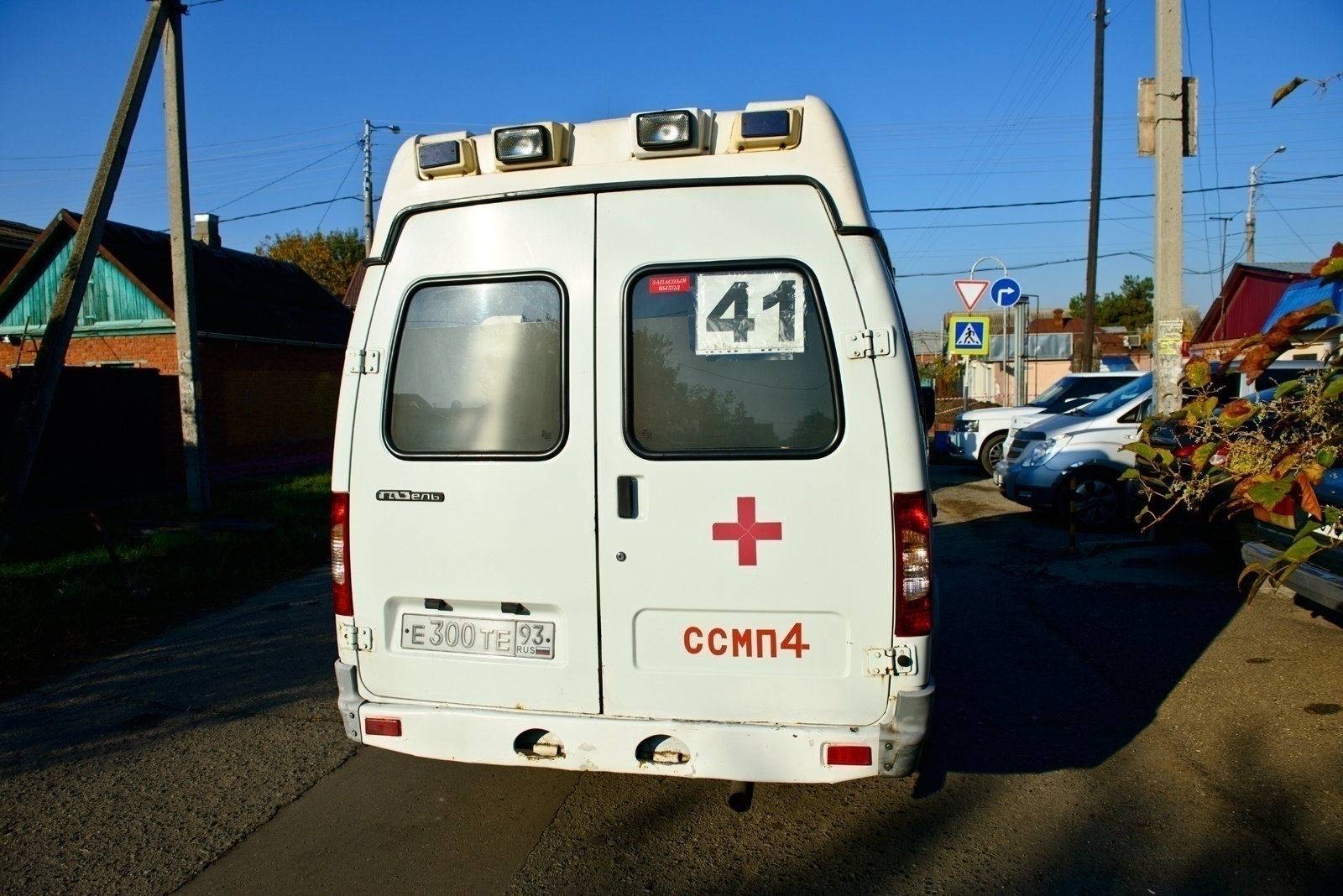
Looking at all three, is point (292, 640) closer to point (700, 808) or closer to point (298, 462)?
point (700, 808)

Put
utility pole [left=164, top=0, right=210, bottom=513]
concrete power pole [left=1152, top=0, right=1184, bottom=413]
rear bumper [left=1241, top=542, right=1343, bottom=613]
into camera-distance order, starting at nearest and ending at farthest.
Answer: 1. rear bumper [left=1241, top=542, right=1343, bottom=613]
2. concrete power pole [left=1152, top=0, right=1184, bottom=413]
3. utility pole [left=164, top=0, right=210, bottom=513]

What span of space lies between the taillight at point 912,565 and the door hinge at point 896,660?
0.05m

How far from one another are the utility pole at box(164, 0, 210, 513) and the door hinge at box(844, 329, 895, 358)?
10636 millimetres

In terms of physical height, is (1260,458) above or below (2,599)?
above

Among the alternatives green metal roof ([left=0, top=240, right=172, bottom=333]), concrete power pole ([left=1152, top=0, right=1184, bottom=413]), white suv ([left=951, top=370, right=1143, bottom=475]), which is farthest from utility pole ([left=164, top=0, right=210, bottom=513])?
white suv ([left=951, top=370, right=1143, bottom=475])

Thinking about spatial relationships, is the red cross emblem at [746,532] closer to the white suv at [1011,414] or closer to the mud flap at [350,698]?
the mud flap at [350,698]

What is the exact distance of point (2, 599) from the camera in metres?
7.38

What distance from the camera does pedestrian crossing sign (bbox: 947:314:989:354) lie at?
1612cm

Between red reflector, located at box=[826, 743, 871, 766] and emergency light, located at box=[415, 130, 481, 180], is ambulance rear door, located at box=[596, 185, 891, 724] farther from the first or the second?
emergency light, located at box=[415, 130, 481, 180]

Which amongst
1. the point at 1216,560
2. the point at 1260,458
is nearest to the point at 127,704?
the point at 1260,458

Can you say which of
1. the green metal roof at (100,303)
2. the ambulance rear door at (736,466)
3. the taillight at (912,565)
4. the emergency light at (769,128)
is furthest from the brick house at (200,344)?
the taillight at (912,565)

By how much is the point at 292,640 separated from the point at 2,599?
2.93 meters

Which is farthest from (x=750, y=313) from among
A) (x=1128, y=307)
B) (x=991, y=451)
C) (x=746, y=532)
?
(x=1128, y=307)

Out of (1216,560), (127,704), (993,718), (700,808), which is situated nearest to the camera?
(700,808)
